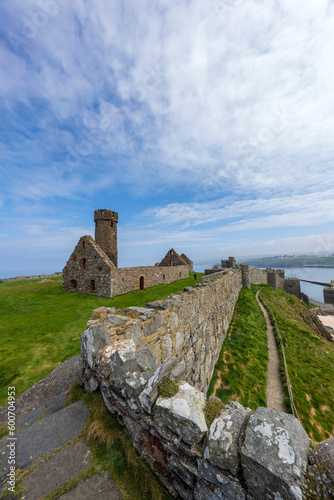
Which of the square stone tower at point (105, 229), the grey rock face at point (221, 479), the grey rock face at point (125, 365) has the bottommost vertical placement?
the grey rock face at point (221, 479)

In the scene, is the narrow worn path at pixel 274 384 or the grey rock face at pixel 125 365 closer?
the grey rock face at pixel 125 365

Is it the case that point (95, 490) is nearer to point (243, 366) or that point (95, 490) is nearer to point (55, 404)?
point (55, 404)

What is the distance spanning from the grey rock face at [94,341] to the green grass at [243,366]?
6309 millimetres

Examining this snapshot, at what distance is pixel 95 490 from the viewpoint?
2.41 metres

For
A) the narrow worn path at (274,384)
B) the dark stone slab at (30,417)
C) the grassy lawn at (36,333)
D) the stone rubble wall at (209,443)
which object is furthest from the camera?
the narrow worn path at (274,384)

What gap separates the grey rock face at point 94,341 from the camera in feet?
13.4

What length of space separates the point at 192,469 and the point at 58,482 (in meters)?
1.86

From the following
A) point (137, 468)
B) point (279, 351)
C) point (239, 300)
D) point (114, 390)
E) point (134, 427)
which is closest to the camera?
point (137, 468)

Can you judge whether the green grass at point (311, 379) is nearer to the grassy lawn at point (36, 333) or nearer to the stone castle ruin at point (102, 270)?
the grassy lawn at point (36, 333)

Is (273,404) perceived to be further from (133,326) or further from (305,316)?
(305,316)

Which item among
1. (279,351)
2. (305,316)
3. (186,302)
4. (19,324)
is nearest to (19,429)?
(186,302)

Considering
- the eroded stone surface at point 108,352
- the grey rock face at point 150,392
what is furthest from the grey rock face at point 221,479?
the eroded stone surface at point 108,352

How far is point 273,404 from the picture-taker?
28.4ft

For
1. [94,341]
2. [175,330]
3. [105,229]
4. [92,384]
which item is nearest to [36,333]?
[92,384]
